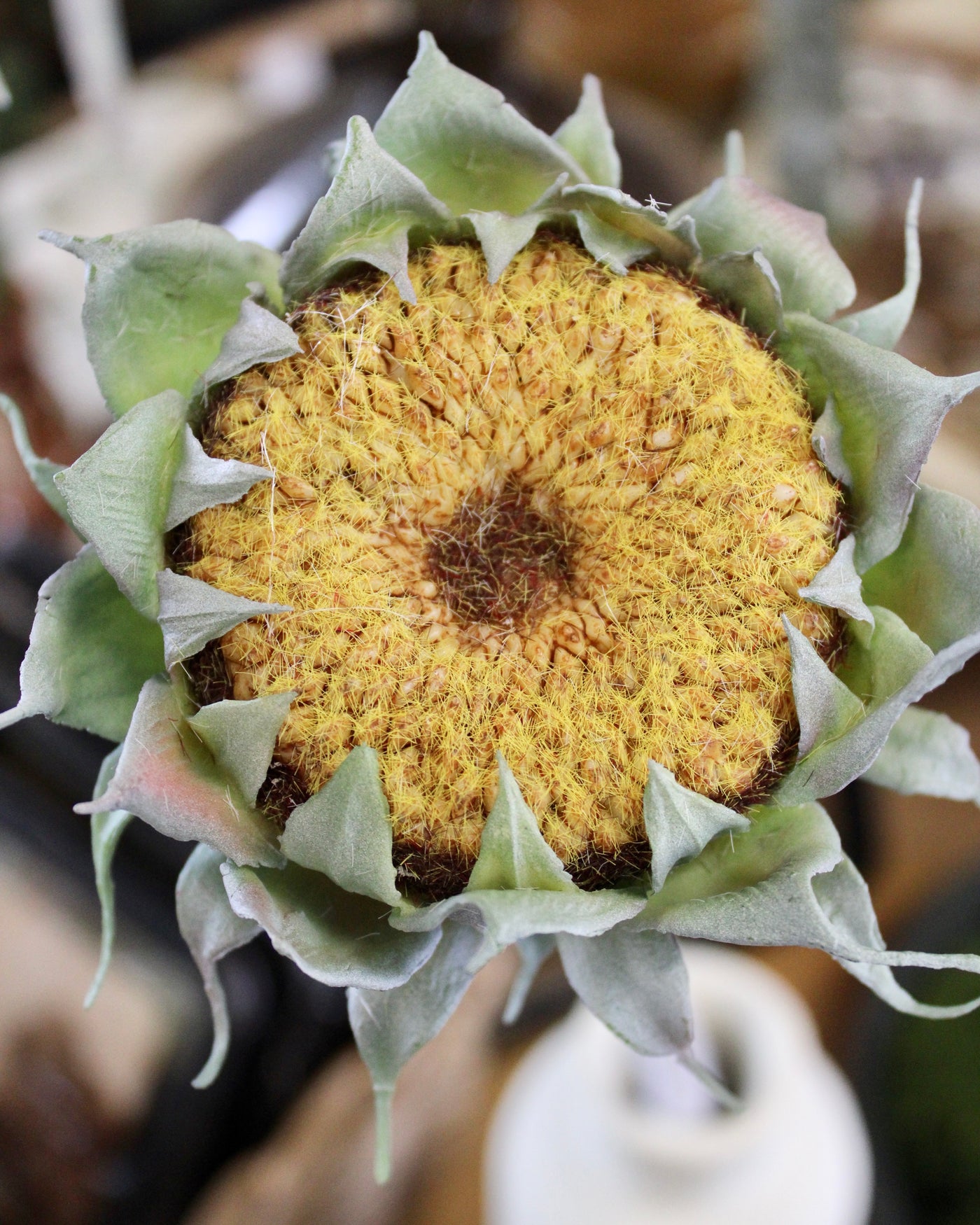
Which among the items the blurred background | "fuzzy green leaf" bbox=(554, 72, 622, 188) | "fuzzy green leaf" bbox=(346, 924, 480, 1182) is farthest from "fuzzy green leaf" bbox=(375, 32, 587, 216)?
the blurred background

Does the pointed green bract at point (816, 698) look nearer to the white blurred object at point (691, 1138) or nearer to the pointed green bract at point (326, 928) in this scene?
the pointed green bract at point (326, 928)

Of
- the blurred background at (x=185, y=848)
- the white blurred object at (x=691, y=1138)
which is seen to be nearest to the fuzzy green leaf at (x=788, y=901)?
the white blurred object at (x=691, y=1138)

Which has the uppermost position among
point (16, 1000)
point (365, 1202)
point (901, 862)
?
point (16, 1000)

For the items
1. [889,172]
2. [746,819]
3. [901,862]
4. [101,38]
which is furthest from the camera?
[889,172]

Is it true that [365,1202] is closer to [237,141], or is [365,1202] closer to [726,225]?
[726,225]

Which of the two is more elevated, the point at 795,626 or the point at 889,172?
the point at 795,626

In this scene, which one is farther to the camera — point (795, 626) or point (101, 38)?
point (101, 38)

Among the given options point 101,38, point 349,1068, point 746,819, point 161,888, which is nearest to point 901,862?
point 349,1068

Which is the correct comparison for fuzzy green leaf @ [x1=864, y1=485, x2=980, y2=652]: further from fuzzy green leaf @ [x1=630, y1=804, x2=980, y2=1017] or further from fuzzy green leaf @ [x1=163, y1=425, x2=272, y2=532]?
fuzzy green leaf @ [x1=163, y1=425, x2=272, y2=532]
